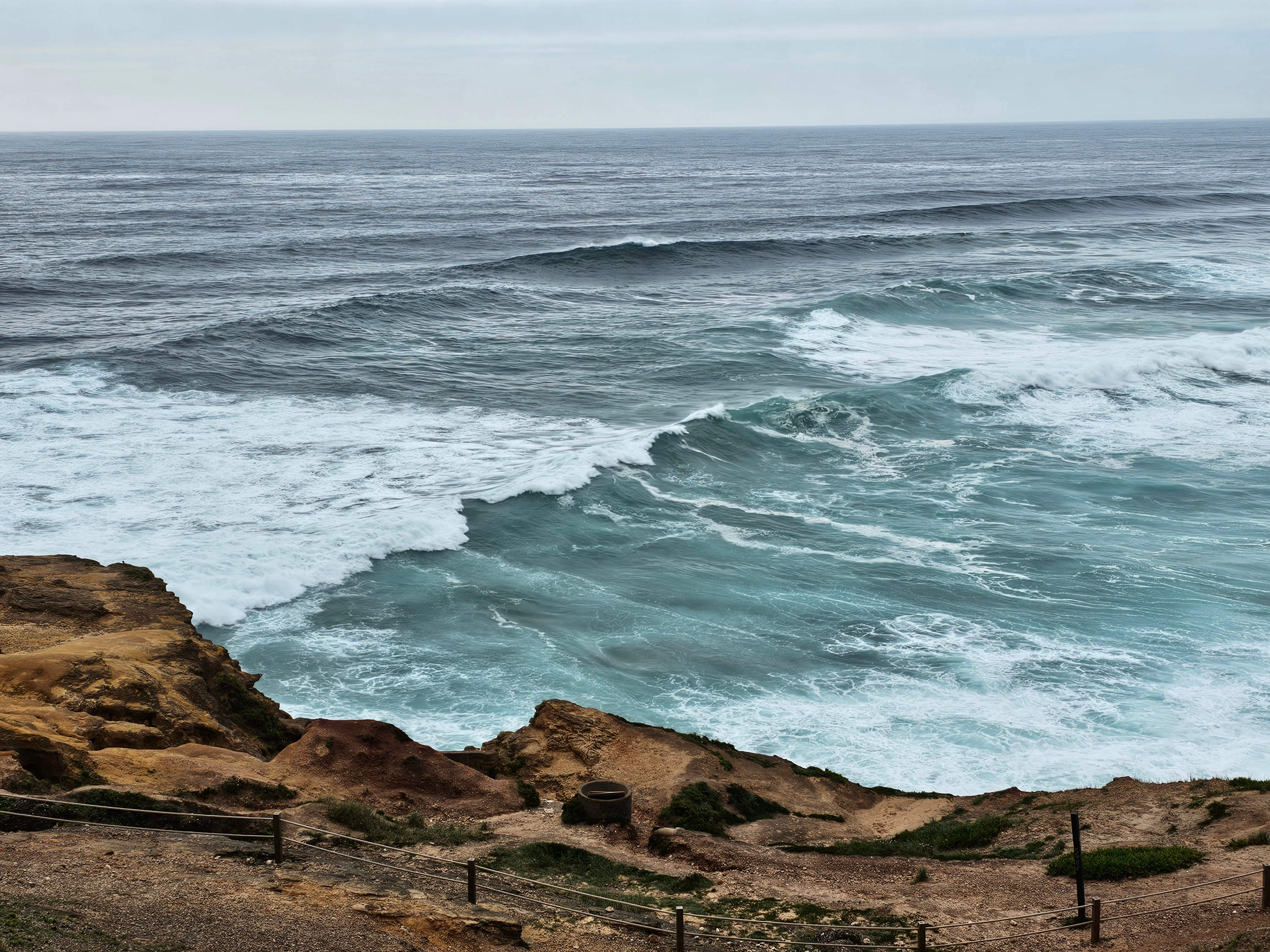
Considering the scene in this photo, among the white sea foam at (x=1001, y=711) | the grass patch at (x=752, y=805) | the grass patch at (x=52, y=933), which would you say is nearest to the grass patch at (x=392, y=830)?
the grass patch at (x=752, y=805)

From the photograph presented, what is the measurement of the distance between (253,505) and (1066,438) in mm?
23487

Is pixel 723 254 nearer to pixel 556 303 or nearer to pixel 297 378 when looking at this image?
pixel 556 303

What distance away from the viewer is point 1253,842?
1207 centimetres

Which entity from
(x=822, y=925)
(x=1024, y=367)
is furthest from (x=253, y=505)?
(x=1024, y=367)

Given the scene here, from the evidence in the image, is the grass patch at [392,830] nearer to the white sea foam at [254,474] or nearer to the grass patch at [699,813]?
the grass patch at [699,813]

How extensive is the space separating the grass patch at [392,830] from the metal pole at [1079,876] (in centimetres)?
665

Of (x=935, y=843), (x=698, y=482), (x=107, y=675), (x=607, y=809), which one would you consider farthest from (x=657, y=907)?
(x=698, y=482)

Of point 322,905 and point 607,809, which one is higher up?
point 322,905

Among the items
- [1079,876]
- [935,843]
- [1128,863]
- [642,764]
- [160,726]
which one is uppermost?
[1079,876]

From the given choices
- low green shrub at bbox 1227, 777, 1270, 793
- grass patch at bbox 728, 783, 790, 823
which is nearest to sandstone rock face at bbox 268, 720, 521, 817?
grass patch at bbox 728, 783, 790, 823

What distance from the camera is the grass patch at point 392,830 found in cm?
1252

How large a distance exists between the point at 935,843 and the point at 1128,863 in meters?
2.36

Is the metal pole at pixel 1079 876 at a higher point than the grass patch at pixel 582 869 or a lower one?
higher

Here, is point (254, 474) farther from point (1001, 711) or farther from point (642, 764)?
point (1001, 711)
